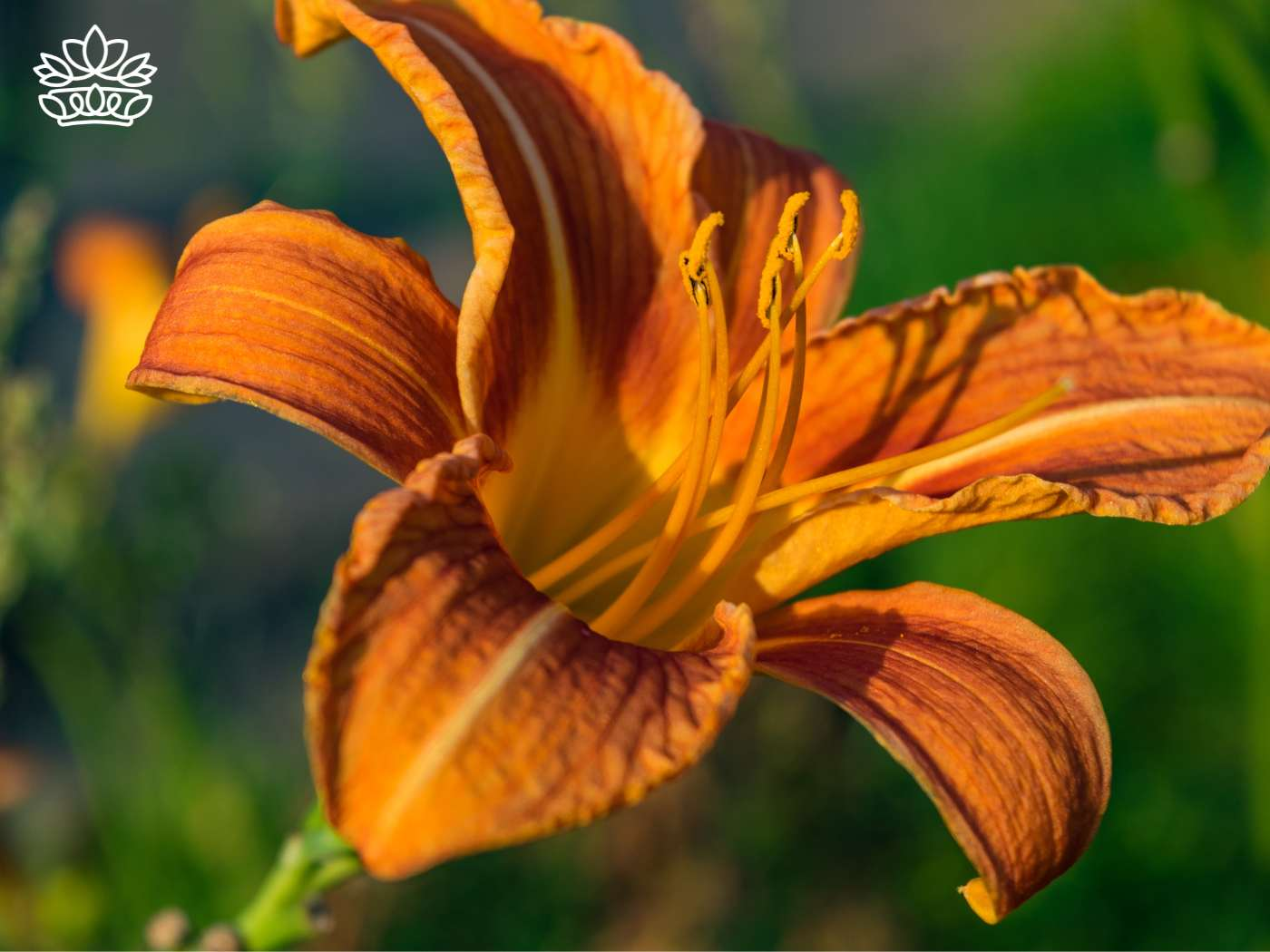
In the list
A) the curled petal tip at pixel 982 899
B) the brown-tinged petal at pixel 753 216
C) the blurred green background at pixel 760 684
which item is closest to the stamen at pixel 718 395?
the brown-tinged petal at pixel 753 216

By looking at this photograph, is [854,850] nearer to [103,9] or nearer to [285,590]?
[285,590]

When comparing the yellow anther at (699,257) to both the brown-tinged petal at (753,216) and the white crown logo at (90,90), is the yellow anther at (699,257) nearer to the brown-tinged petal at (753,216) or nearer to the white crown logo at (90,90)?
the brown-tinged petal at (753,216)

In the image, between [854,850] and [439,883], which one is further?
[854,850]

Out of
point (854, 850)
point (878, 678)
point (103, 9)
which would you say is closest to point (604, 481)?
point (878, 678)

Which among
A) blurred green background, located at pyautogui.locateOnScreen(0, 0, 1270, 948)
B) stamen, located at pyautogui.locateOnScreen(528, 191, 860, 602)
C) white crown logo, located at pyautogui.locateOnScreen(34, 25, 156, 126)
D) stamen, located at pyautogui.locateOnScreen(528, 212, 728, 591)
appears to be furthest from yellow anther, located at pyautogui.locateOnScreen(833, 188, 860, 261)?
white crown logo, located at pyautogui.locateOnScreen(34, 25, 156, 126)

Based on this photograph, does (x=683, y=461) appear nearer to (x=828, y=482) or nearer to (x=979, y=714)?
(x=828, y=482)

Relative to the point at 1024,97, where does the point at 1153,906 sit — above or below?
below
